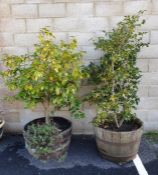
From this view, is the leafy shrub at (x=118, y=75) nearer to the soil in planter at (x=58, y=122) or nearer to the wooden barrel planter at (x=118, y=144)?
the wooden barrel planter at (x=118, y=144)

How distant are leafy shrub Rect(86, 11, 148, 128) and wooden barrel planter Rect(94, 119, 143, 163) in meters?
0.17

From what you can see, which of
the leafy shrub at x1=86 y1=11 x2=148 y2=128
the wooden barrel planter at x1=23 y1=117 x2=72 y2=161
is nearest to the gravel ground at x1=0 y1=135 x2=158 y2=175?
the wooden barrel planter at x1=23 y1=117 x2=72 y2=161

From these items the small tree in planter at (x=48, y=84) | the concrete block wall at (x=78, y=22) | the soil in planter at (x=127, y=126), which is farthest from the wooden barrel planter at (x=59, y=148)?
the concrete block wall at (x=78, y=22)

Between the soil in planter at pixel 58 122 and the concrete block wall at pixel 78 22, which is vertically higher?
the concrete block wall at pixel 78 22

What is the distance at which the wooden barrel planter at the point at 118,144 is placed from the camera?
3459 mm

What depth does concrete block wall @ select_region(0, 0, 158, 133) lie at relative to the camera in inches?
150

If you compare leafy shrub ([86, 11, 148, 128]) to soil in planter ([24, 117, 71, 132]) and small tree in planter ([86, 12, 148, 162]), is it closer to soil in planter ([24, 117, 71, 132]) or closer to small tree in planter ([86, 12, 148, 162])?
small tree in planter ([86, 12, 148, 162])

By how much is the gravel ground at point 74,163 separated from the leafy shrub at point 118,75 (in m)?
0.44

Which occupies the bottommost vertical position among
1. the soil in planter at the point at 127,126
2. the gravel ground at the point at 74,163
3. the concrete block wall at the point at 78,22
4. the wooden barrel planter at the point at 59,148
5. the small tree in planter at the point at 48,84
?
the gravel ground at the point at 74,163

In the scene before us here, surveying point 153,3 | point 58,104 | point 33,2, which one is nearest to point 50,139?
point 58,104

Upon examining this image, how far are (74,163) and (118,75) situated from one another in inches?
44.3

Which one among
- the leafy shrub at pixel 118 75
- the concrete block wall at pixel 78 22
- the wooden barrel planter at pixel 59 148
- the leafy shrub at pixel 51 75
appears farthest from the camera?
the concrete block wall at pixel 78 22

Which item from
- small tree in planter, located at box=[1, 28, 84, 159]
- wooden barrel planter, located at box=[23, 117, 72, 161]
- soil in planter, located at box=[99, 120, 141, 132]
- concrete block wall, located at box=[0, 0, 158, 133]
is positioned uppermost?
concrete block wall, located at box=[0, 0, 158, 133]

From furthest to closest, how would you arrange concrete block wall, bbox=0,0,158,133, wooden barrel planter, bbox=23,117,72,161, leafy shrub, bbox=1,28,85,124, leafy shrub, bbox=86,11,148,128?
concrete block wall, bbox=0,0,158,133 < wooden barrel planter, bbox=23,117,72,161 < leafy shrub, bbox=86,11,148,128 < leafy shrub, bbox=1,28,85,124
